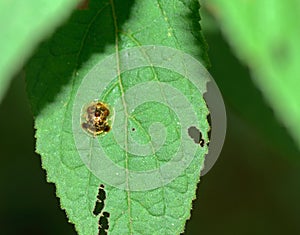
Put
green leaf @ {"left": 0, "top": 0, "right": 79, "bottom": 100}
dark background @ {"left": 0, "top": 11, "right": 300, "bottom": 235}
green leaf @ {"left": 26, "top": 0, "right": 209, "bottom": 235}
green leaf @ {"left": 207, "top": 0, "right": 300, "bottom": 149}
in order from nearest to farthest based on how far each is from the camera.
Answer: green leaf @ {"left": 0, "top": 0, "right": 79, "bottom": 100}, green leaf @ {"left": 207, "top": 0, "right": 300, "bottom": 149}, green leaf @ {"left": 26, "top": 0, "right": 209, "bottom": 235}, dark background @ {"left": 0, "top": 11, "right": 300, "bottom": 235}

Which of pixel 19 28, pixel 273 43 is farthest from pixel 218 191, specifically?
pixel 19 28

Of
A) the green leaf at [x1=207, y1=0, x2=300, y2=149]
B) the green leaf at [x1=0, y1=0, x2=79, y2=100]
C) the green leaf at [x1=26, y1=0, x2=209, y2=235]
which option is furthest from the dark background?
the green leaf at [x1=0, y1=0, x2=79, y2=100]

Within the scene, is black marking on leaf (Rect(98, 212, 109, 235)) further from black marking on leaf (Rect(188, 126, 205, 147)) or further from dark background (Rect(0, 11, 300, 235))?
dark background (Rect(0, 11, 300, 235))

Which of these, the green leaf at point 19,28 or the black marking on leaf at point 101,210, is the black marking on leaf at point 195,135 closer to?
the black marking on leaf at point 101,210

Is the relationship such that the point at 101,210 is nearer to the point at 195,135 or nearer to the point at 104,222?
the point at 104,222

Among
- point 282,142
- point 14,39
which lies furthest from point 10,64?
point 282,142

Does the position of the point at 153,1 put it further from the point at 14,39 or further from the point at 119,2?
the point at 14,39
